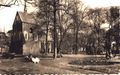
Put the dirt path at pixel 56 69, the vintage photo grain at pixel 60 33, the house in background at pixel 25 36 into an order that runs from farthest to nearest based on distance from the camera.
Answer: the house in background at pixel 25 36 < the vintage photo grain at pixel 60 33 < the dirt path at pixel 56 69

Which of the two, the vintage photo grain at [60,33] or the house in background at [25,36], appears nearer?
the vintage photo grain at [60,33]

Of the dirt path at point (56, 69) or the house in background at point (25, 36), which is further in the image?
the house in background at point (25, 36)

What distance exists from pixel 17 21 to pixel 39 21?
17.4 feet

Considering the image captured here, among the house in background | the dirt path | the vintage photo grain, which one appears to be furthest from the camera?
the house in background

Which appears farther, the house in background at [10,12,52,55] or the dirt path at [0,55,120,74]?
the house in background at [10,12,52,55]

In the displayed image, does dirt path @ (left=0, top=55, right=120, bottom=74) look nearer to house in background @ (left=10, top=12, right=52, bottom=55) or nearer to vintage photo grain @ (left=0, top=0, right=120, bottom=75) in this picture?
vintage photo grain @ (left=0, top=0, right=120, bottom=75)

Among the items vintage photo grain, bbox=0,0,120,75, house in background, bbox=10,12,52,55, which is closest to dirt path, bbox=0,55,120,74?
vintage photo grain, bbox=0,0,120,75

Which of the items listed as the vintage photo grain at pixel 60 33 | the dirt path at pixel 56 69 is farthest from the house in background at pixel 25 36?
the dirt path at pixel 56 69

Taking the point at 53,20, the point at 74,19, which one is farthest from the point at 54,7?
the point at 74,19

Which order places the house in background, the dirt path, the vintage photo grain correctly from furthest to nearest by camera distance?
1. the house in background
2. the vintage photo grain
3. the dirt path

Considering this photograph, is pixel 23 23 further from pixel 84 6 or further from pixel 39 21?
pixel 84 6

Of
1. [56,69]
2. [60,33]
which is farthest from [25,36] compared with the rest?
A: [56,69]

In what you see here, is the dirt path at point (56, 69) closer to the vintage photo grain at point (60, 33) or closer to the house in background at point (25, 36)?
the vintage photo grain at point (60, 33)

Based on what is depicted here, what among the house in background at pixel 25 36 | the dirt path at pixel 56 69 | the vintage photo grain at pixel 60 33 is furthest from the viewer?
the house in background at pixel 25 36
